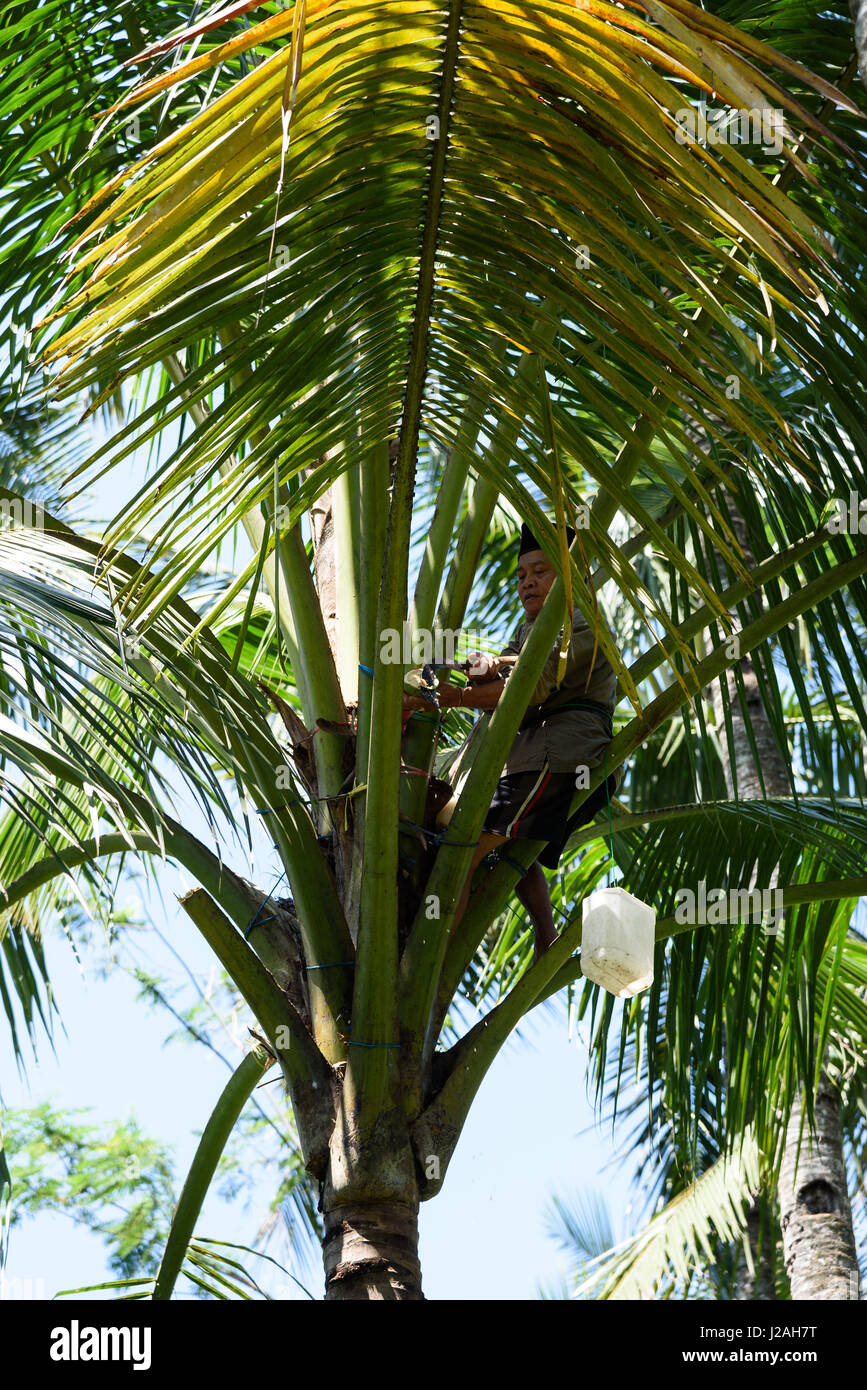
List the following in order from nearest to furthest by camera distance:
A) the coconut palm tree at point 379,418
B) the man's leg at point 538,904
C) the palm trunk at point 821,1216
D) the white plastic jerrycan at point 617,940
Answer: the coconut palm tree at point 379,418 < the white plastic jerrycan at point 617,940 < the man's leg at point 538,904 < the palm trunk at point 821,1216

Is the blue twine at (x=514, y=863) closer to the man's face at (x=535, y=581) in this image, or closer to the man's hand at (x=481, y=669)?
the man's hand at (x=481, y=669)

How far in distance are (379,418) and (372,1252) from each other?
155 cm

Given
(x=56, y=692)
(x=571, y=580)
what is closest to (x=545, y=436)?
(x=571, y=580)

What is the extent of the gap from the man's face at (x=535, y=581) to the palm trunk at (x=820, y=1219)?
355 cm

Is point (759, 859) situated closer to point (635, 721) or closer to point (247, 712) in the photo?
point (635, 721)

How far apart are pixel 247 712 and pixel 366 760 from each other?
403 millimetres

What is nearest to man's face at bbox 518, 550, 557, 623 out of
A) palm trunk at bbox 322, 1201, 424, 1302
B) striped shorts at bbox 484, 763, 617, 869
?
striped shorts at bbox 484, 763, 617, 869

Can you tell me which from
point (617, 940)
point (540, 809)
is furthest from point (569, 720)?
point (617, 940)

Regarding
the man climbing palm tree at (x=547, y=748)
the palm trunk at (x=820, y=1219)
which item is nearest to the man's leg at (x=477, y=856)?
the man climbing palm tree at (x=547, y=748)

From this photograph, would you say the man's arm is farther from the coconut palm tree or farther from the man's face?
the man's face

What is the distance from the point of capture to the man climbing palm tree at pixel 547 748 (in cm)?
343

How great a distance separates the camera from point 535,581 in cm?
379

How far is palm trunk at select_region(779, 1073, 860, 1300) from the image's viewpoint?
6.30 m

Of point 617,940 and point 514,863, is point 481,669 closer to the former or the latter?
point 514,863
